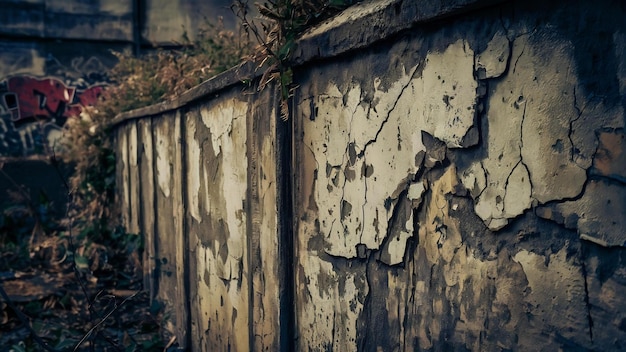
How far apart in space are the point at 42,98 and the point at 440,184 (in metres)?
10.7

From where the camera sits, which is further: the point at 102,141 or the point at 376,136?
the point at 102,141

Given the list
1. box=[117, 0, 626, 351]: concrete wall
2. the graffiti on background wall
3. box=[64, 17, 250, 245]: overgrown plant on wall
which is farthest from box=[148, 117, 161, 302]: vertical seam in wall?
the graffiti on background wall

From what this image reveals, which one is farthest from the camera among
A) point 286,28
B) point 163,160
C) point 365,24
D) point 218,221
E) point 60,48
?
point 60,48

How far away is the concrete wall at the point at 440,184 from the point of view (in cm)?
106

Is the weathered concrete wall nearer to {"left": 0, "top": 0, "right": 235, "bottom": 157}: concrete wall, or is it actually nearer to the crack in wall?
the crack in wall

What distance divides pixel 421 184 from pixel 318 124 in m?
0.57

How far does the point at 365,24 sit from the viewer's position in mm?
1644

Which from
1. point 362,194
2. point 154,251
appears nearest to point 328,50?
point 362,194

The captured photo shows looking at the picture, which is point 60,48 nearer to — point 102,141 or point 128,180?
point 102,141

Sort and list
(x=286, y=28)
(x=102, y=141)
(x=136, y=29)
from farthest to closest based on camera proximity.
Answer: (x=136, y=29)
(x=102, y=141)
(x=286, y=28)

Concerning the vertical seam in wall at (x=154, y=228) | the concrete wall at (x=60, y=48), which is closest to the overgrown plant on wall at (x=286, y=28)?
the vertical seam in wall at (x=154, y=228)

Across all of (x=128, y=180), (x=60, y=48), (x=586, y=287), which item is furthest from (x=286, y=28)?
(x=60, y=48)

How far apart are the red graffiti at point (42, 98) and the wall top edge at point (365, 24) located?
9.10 m

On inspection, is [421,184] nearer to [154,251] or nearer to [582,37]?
[582,37]
